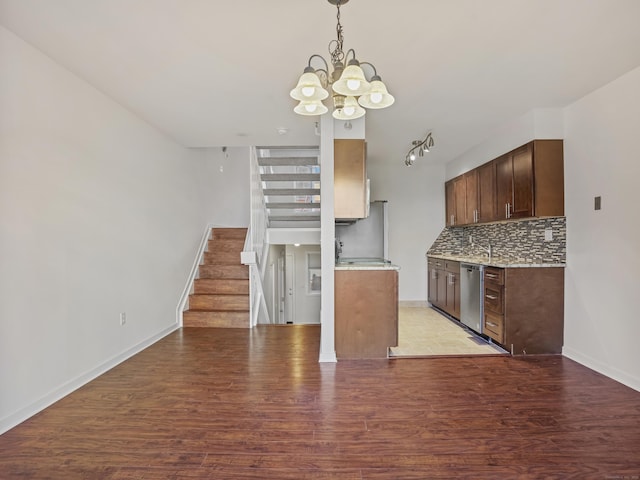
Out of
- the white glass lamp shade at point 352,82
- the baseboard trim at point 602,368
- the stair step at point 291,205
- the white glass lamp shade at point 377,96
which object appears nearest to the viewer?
the white glass lamp shade at point 352,82

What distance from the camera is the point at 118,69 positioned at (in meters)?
2.49

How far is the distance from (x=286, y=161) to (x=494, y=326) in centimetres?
353

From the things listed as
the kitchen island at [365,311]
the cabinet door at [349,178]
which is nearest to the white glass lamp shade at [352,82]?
the cabinet door at [349,178]

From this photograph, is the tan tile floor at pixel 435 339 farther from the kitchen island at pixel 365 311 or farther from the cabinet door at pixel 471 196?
the cabinet door at pixel 471 196

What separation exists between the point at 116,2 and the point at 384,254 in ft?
15.9

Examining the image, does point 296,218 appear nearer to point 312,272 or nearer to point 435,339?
point 312,272

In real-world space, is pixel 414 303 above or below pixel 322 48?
below

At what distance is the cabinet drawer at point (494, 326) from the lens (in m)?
3.43

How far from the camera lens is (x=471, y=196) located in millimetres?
4758

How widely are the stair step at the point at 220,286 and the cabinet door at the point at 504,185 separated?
11.6 ft

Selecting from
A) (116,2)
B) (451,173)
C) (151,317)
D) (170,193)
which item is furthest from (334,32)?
(451,173)

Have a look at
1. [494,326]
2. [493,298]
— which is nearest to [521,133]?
[493,298]

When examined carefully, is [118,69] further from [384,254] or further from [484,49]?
[384,254]

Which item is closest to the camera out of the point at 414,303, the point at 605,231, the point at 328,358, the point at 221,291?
the point at 605,231
